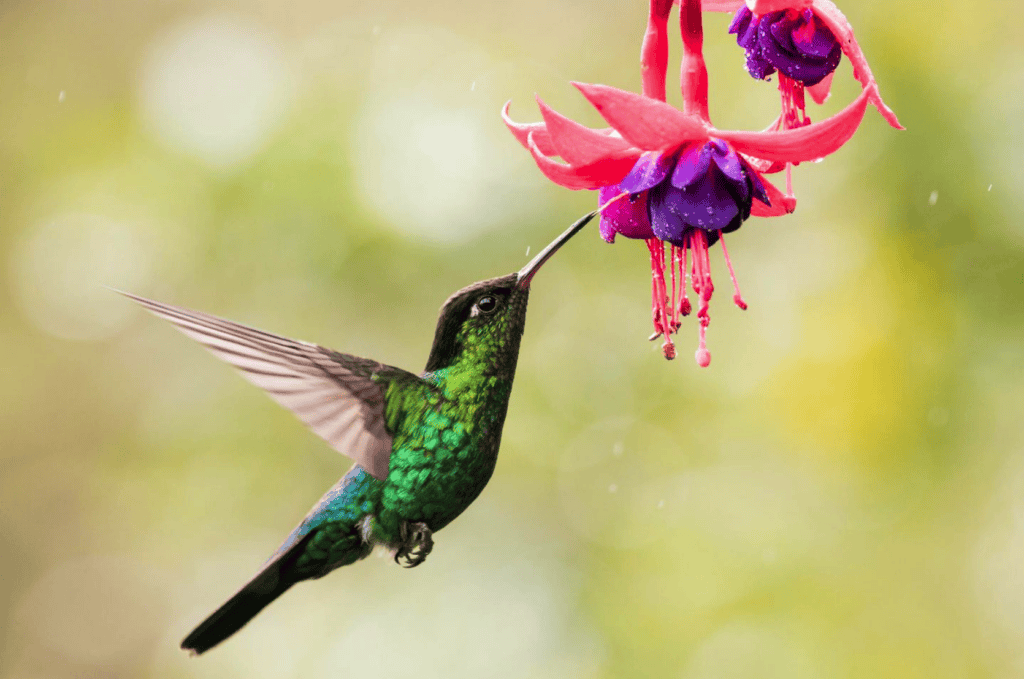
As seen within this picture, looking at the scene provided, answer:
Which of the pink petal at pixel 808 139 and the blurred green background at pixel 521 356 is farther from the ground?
the pink petal at pixel 808 139

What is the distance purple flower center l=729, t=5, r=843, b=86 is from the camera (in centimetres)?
89

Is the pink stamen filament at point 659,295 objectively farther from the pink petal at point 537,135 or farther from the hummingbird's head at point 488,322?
the hummingbird's head at point 488,322

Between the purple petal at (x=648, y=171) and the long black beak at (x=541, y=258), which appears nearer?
the purple petal at (x=648, y=171)

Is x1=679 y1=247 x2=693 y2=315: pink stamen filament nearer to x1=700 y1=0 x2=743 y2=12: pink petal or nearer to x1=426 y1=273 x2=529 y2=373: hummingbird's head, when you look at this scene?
x1=700 y1=0 x2=743 y2=12: pink petal

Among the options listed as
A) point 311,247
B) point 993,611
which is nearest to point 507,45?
point 311,247

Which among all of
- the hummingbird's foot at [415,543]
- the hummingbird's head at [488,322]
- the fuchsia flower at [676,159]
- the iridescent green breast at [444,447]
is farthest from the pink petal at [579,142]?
the hummingbird's foot at [415,543]

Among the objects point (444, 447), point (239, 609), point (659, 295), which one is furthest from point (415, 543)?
point (659, 295)

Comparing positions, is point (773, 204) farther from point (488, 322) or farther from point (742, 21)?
point (488, 322)

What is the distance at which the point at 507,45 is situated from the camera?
334cm

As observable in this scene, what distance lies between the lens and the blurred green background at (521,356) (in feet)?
8.38

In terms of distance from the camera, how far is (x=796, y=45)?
898 mm

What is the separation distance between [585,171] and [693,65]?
0.18 metres

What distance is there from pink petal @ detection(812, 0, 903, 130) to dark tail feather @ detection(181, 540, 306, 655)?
1.04m

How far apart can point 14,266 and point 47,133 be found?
48 centimetres
